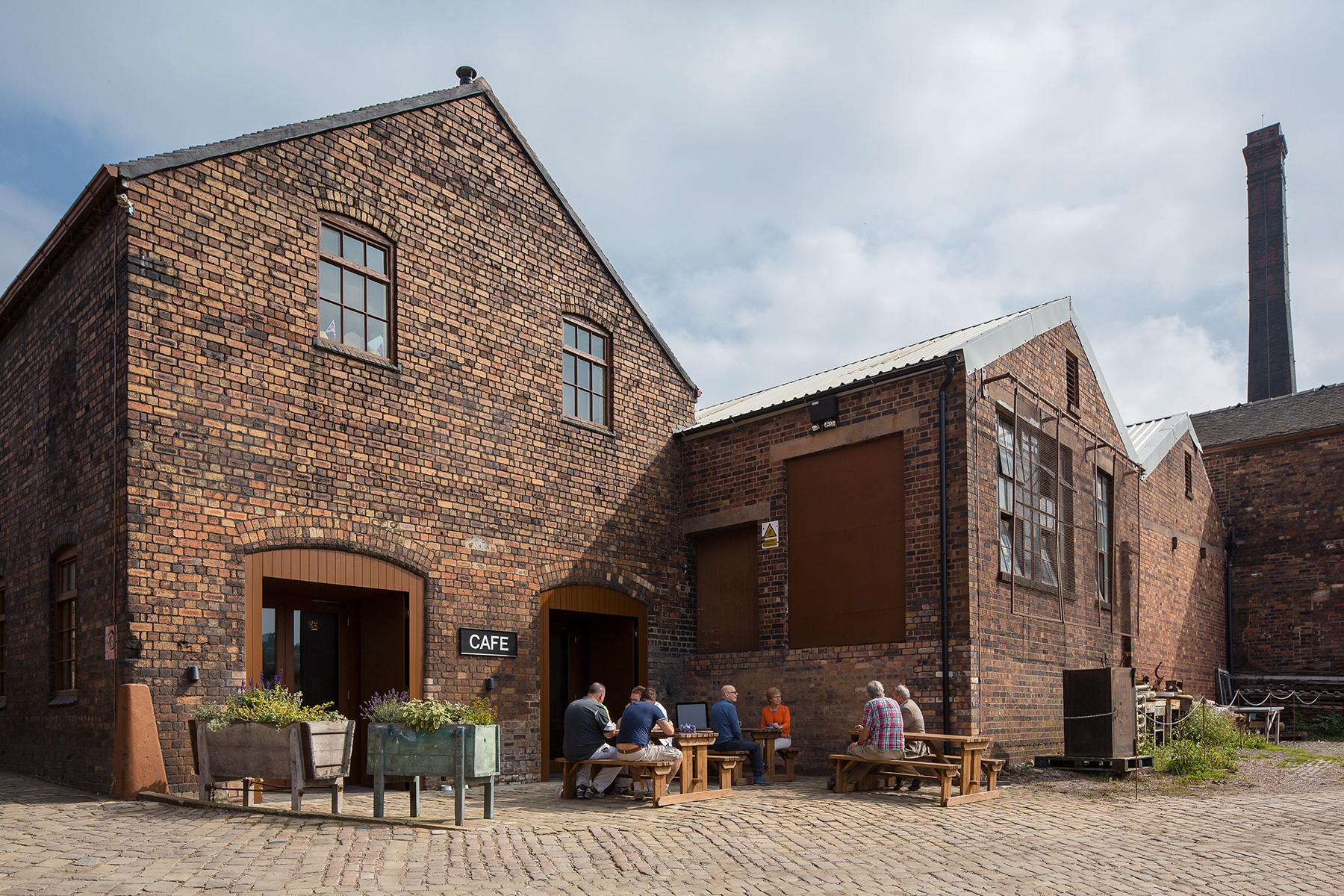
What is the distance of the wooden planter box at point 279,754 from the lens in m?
8.26

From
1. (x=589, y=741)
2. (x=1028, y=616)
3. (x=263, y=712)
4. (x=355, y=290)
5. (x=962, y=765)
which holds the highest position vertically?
(x=355, y=290)

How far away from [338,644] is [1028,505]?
9118 millimetres

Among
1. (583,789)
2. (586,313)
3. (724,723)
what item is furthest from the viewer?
(586,313)

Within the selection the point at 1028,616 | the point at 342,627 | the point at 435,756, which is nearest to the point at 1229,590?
the point at 1028,616

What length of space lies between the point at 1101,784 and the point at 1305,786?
2.45 metres

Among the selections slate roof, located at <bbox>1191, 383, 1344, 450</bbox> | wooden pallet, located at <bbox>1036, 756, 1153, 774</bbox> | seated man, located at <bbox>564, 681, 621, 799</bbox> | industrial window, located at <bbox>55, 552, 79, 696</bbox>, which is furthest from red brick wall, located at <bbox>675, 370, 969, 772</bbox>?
slate roof, located at <bbox>1191, 383, 1344, 450</bbox>

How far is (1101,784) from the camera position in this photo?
11.9 m

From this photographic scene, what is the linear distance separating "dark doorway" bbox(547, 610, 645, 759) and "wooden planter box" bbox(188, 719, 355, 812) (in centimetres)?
590

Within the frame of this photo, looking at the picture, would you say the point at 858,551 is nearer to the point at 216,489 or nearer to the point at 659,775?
the point at 659,775

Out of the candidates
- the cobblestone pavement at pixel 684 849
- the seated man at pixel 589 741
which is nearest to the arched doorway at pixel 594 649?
the seated man at pixel 589 741

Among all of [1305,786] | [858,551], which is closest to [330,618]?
[858,551]

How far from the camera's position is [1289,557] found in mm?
23016

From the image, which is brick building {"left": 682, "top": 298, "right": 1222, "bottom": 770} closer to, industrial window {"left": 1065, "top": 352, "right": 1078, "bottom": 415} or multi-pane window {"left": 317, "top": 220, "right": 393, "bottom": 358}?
industrial window {"left": 1065, "top": 352, "right": 1078, "bottom": 415}

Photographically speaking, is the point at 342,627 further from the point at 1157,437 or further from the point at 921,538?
the point at 1157,437
